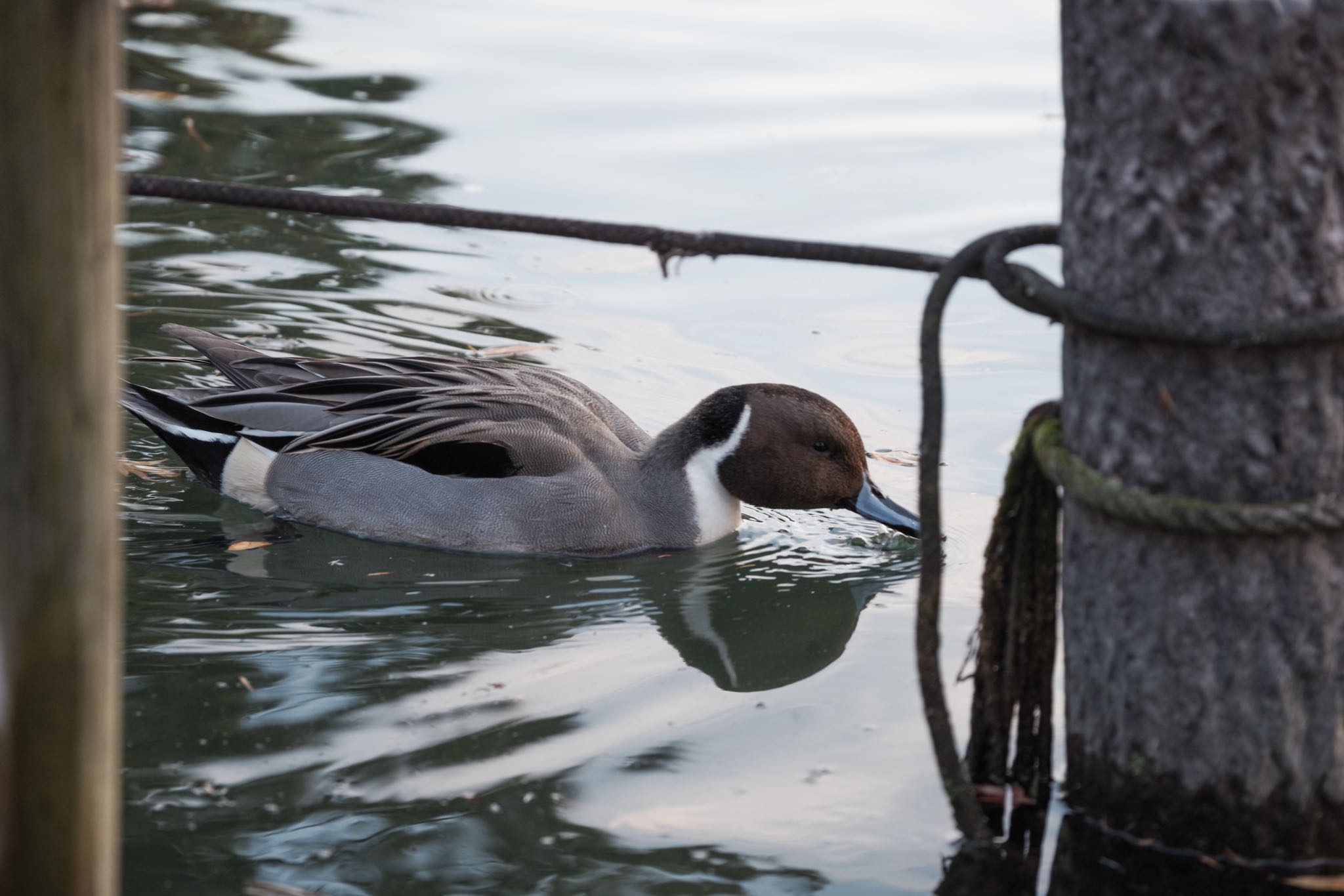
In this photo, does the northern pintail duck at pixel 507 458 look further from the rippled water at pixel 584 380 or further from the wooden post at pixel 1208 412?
the wooden post at pixel 1208 412

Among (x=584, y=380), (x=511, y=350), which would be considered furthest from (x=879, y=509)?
(x=511, y=350)

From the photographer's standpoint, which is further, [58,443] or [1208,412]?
[1208,412]

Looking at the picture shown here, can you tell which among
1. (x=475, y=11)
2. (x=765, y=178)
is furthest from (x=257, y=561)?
(x=475, y=11)

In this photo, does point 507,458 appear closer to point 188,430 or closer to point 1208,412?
point 188,430

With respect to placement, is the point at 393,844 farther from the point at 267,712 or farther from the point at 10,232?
the point at 10,232

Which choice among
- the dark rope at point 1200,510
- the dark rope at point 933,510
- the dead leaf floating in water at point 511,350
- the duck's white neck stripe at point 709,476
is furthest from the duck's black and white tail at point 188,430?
the dark rope at point 1200,510

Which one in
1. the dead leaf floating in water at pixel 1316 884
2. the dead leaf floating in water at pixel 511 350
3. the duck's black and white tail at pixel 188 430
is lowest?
the dead leaf floating in water at pixel 1316 884

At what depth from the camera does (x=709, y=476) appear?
19.2ft

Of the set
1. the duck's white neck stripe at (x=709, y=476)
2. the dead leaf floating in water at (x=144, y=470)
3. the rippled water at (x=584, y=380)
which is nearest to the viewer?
the rippled water at (x=584, y=380)

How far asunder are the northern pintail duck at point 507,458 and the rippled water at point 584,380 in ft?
0.42

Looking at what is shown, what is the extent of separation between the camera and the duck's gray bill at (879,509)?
573cm

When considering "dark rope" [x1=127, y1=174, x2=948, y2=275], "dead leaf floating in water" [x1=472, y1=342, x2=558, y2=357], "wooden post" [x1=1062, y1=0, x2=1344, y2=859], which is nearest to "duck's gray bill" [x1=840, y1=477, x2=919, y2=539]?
"dead leaf floating in water" [x1=472, y1=342, x2=558, y2=357]

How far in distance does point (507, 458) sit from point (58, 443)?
3472mm

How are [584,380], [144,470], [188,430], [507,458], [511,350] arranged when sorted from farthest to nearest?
[511,350] < [584,380] < [144,470] < [188,430] < [507,458]
